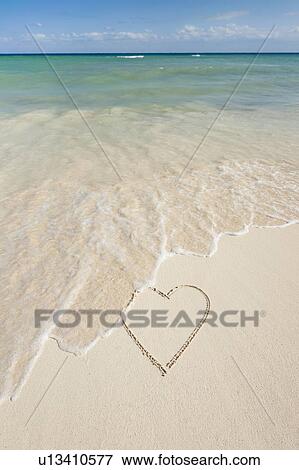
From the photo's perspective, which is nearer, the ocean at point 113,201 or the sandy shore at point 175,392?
the sandy shore at point 175,392

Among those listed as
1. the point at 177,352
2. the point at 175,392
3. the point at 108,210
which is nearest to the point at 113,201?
the point at 108,210

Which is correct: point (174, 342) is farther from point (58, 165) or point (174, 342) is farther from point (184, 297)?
point (58, 165)

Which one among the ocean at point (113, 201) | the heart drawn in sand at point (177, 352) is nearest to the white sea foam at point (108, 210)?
the ocean at point (113, 201)

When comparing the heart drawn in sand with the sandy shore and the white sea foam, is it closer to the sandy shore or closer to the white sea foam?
the sandy shore

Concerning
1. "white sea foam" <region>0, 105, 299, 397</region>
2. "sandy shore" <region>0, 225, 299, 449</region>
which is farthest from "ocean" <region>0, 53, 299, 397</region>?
"sandy shore" <region>0, 225, 299, 449</region>

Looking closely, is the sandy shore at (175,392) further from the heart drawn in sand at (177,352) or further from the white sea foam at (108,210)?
the white sea foam at (108,210)
